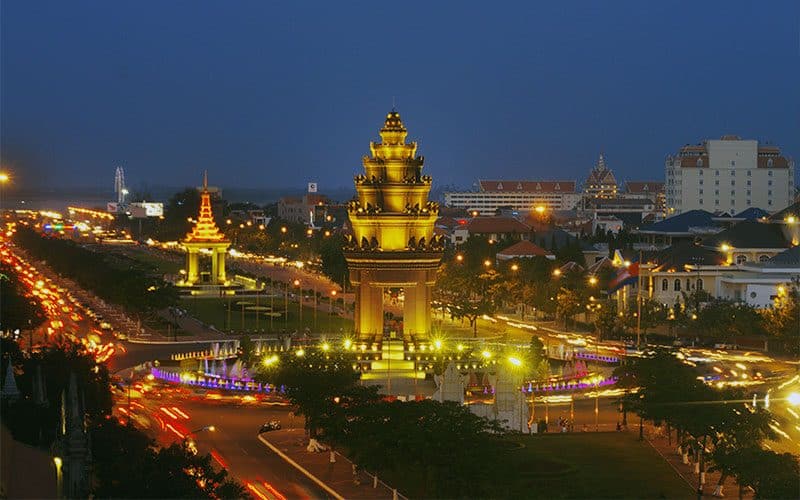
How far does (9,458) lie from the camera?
38.0m

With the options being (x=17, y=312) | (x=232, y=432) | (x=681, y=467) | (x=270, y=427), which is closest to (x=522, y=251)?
(x=17, y=312)

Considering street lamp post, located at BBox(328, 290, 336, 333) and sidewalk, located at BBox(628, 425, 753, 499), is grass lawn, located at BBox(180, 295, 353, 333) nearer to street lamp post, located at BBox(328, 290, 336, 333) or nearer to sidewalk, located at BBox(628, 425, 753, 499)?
street lamp post, located at BBox(328, 290, 336, 333)

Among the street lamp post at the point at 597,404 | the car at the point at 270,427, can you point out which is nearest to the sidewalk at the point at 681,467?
A: the street lamp post at the point at 597,404

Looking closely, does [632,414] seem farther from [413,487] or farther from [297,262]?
[297,262]

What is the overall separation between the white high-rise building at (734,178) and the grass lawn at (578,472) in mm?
115747

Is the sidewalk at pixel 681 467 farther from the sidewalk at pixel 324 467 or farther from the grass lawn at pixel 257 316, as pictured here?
the grass lawn at pixel 257 316

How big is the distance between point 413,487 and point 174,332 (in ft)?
129

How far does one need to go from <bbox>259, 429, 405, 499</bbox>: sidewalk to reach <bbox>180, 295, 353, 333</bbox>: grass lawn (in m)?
28.6

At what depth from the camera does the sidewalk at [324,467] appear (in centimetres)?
3897

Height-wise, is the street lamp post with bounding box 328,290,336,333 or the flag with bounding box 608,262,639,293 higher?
the flag with bounding box 608,262,639,293

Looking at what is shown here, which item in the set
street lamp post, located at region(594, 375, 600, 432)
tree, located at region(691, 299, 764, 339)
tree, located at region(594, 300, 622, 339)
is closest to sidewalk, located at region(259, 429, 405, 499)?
street lamp post, located at region(594, 375, 600, 432)

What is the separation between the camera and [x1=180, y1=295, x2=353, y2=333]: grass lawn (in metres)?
81.1

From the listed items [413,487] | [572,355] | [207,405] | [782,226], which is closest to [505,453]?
[413,487]

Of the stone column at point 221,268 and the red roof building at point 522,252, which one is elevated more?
the red roof building at point 522,252
